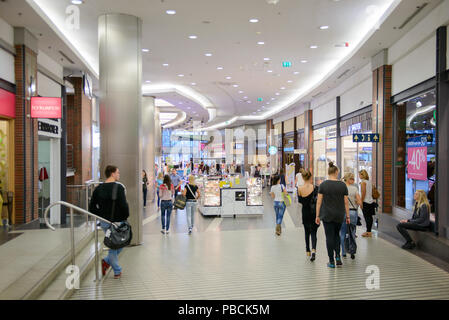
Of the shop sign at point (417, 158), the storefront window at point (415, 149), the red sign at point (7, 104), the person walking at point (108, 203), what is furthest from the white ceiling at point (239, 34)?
the person walking at point (108, 203)

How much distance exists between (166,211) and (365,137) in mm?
5613

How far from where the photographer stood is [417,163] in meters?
9.13

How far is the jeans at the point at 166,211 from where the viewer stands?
366 inches

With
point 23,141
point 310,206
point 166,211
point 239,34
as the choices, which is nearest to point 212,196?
point 166,211

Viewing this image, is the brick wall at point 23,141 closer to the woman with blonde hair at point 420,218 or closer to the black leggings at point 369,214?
the black leggings at point 369,214

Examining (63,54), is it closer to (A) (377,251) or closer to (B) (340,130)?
(A) (377,251)

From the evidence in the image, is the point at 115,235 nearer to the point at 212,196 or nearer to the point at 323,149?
the point at 212,196

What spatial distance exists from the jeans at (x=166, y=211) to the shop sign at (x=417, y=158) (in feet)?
18.7

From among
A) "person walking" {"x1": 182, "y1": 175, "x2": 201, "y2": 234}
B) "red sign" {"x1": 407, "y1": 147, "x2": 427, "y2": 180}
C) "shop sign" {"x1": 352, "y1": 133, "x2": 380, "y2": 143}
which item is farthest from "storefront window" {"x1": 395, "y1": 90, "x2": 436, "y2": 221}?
"person walking" {"x1": 182, "y1": 175, "x2": 201, "y2": 234}

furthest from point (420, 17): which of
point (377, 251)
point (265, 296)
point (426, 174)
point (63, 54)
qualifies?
point (63, 54)

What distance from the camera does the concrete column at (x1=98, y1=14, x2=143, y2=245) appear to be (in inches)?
318

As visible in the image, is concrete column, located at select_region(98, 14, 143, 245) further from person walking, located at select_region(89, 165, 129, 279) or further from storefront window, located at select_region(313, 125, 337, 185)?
storefront window, located at select_region(313, 125, 337, 185)

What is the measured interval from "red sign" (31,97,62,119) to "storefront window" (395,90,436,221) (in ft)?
27.2

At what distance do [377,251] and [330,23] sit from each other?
5447mm
